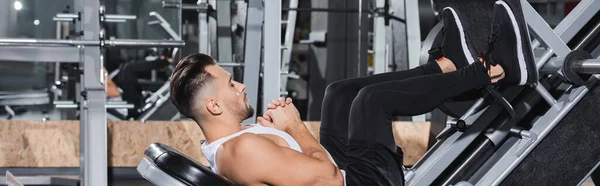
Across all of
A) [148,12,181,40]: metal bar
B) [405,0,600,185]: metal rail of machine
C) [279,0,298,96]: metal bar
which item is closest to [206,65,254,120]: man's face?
[405,0,600,185]: metal rail of machine

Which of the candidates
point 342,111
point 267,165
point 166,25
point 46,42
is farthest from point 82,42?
point 166,25

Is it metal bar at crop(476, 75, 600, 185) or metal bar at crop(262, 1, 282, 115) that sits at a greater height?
metal bar at crop(262, 1, 282, 115)

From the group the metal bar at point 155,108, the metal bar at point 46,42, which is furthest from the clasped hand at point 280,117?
the metal bar at point 155,108

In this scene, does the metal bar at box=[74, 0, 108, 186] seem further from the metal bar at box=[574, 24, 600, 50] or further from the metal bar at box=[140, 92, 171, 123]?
the metal bar at box=[140, 92, 171, 123]

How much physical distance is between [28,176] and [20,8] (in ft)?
2.93

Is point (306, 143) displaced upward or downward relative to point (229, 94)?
downward

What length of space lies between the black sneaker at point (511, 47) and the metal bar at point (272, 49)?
0.96 meters

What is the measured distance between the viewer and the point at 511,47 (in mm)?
2676

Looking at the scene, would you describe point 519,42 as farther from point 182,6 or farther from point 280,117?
point 182,6

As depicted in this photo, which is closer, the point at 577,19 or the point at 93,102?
the point at 577,19

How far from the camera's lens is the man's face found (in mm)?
2250

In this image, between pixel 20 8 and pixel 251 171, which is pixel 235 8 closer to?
pixel 20 8

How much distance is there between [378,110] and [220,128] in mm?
530

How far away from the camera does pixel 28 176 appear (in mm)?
4641
